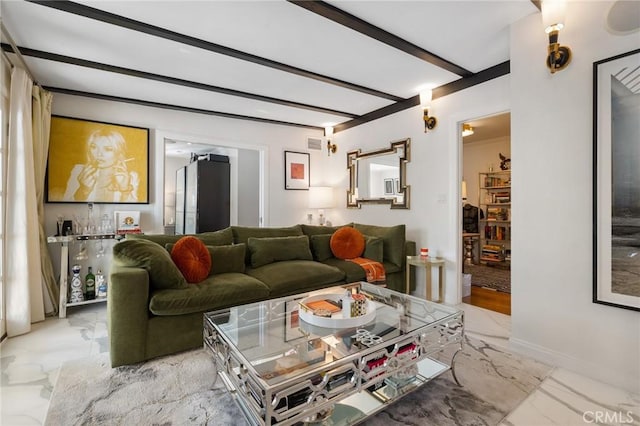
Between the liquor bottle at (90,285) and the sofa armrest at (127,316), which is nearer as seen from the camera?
the sofa armrest at (127,316)

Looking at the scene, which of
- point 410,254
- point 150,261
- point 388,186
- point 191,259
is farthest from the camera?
point 388,186

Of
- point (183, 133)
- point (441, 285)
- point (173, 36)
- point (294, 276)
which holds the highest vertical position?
point (173, 36)

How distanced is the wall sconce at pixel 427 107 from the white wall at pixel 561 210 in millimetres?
1163

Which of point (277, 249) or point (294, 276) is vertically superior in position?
point (277, 249)

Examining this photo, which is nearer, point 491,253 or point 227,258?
point 227,258

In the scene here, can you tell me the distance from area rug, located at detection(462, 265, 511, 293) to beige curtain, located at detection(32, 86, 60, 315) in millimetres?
5111

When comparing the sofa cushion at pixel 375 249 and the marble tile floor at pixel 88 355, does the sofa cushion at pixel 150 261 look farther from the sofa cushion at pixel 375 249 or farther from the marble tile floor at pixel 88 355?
the sofa cushion at pixel 375 249

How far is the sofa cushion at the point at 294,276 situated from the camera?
2670mm

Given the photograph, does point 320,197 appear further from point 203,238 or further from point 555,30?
point 555,30

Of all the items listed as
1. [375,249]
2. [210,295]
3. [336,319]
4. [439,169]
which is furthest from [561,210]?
[210,295]

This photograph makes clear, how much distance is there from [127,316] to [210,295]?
1.75 ft

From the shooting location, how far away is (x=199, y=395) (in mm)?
1729

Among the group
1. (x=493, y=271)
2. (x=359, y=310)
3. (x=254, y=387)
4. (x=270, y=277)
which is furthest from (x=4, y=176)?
(x=493, y=271)

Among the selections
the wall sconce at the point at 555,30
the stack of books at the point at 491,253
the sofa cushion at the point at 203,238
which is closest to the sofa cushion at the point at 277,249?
the sofa cushion at the point at 203,238
